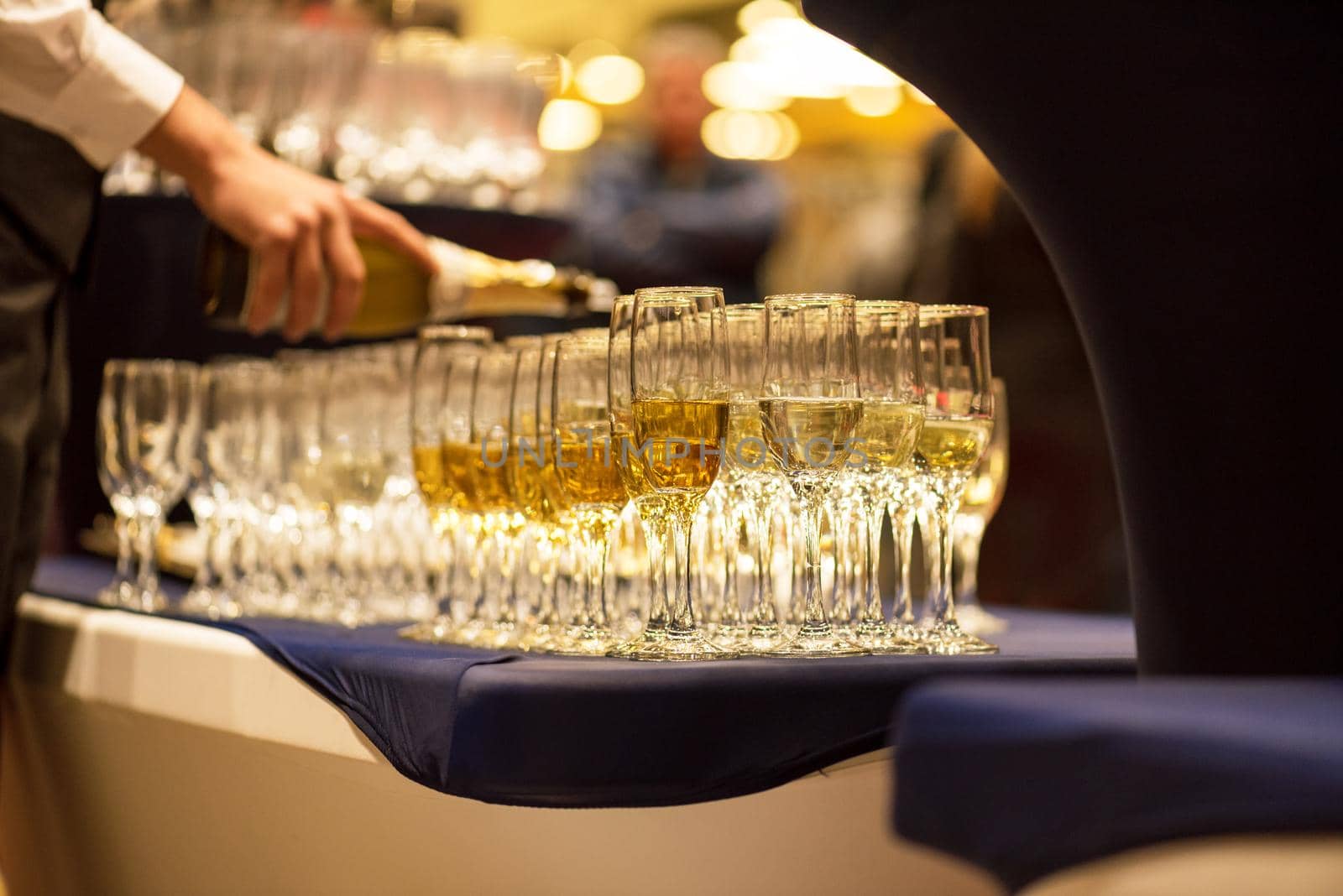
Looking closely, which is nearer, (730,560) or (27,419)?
(730,560)

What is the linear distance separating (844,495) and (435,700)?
0.41 meters

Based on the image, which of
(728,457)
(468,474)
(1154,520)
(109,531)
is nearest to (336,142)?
(109,531)

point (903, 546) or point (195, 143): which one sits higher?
point (195, 143)

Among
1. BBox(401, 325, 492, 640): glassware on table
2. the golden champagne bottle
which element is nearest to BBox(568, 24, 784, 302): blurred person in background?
the golden champagne bottle

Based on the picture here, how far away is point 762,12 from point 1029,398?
5.23 meters

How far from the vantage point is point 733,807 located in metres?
1.31

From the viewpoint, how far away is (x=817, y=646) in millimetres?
1349

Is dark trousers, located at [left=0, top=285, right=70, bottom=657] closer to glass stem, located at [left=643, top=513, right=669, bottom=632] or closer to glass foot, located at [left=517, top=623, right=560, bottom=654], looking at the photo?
glass foot, located at [left=517, top=623, right=560, bottom=654]

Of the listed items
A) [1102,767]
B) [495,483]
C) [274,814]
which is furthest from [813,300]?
[274,814]

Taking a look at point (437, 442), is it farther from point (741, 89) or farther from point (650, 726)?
point (741, 89)

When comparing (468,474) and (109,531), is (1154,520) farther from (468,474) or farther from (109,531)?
(109,531)

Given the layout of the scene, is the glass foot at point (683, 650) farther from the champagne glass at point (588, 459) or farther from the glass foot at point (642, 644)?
the champagne glass at point (588, 459)

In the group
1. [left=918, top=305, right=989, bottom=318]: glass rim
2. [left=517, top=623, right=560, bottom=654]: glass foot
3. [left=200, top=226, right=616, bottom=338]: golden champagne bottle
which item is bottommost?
[left=517, top=623, right=560, bottom=654]: glass foot

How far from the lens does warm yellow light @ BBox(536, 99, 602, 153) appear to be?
10.3m
